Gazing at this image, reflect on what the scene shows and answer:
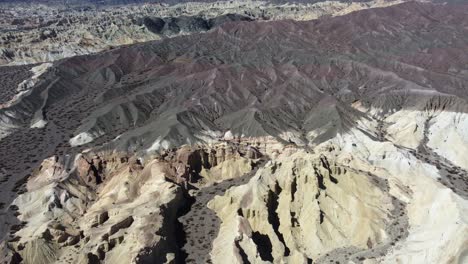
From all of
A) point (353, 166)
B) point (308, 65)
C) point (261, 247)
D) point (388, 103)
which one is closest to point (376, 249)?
point (261, 247)

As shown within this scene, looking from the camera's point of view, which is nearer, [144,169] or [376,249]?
[376,249]

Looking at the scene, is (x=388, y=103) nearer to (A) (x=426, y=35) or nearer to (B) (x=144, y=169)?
(B) (x=144, y=169)

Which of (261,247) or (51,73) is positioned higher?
(51,73)

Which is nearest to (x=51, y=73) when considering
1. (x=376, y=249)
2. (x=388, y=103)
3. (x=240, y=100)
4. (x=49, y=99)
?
(x=49, y=99)

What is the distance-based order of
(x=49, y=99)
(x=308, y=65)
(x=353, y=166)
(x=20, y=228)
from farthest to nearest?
(x=308, y=65) < (x=49, y=99) < (x=353, y=166) < (x=20, y=228)

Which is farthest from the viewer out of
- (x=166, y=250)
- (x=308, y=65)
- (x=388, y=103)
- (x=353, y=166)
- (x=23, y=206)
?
(x=308, y=65)

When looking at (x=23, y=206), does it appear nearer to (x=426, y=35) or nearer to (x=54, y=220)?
(x=54, y=220)
